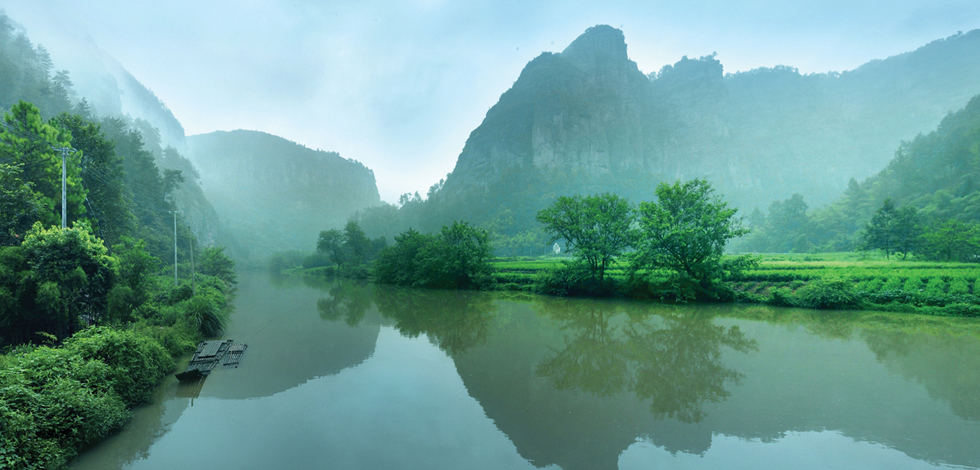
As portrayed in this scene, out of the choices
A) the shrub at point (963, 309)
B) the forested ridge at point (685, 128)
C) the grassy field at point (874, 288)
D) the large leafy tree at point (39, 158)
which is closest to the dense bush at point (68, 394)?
the large leafy tree at point (39, 158)

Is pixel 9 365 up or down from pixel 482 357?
up

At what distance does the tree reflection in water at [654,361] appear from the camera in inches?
328

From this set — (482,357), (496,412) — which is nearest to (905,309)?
(482,357)

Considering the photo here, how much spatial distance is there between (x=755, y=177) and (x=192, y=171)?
193m

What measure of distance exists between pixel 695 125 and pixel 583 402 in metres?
189

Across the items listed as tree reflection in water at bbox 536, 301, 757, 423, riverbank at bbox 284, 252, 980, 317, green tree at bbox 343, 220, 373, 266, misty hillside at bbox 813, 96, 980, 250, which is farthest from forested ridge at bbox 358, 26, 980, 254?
tree reflection in water at bbox 536, 301, 757, 423

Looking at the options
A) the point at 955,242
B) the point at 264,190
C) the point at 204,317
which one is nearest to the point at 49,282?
the point at 204,317

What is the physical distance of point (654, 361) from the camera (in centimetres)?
1075

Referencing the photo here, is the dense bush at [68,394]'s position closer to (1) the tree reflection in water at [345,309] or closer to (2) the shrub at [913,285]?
(1) the tree reflection in water at [345,309]

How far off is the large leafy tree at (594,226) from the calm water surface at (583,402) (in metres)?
11.5

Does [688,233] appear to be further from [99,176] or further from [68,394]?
[99,176]

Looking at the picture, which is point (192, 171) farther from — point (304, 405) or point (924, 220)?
point (924, 220)

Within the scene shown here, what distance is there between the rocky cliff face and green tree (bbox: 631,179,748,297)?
91.1 m

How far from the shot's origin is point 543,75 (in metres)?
157
